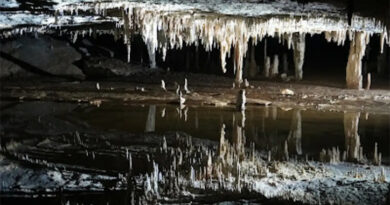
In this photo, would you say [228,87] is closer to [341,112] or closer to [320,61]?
[341,112]

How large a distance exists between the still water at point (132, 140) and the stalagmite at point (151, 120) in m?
0.02

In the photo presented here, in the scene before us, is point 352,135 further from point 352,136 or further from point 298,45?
point 298,45

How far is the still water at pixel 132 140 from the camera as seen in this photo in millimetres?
6535

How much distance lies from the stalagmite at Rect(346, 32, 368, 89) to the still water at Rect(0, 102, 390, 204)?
5.27 m

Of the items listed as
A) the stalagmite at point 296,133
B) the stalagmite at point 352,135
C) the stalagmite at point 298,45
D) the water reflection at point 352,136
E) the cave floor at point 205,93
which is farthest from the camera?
the stalagmite at point 298,45

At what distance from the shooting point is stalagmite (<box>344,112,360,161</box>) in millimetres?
8872

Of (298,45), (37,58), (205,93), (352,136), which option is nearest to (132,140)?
(352,136)

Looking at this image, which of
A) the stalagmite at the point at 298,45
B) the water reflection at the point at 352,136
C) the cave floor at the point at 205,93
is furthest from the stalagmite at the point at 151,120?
the stalagmite at the point at 298,45

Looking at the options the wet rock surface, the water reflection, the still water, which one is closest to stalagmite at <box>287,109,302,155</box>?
the still water

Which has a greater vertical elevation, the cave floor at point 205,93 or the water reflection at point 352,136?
the water reflection at point 352,136

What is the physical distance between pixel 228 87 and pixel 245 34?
5222mm

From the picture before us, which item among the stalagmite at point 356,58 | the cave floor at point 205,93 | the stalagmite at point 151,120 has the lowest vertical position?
the cave floor at point 205,93

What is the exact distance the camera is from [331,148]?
930 centimetres

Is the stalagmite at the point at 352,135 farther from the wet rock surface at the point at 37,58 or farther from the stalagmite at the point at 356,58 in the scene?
the wet rock surface at the point at 37,58
